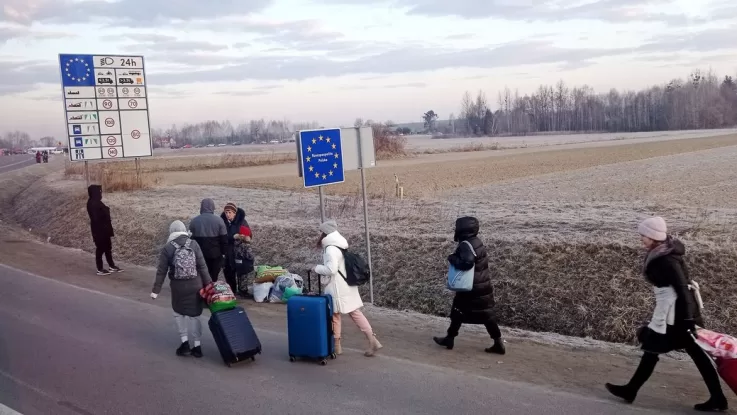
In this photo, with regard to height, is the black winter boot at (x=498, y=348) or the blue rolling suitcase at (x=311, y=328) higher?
the blue rolling suitcase at (x=311, y=328)

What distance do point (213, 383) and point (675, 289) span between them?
460cm

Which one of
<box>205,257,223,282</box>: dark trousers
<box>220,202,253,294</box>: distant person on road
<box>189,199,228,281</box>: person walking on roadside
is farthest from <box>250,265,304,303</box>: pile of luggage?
<box>189,199,228,281</box>: person walking on roadside

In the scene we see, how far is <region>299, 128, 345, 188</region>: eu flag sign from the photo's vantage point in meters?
11.0

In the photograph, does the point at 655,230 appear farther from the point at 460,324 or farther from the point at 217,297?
the point at 217,297

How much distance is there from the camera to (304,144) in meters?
11.0

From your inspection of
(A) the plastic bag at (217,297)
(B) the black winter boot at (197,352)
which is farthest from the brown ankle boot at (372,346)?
(B) the black winter boot at (197,352)

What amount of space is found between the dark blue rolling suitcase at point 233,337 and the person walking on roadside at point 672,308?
4.22 metres

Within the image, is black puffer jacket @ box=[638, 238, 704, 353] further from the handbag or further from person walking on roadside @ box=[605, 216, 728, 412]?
the handbag

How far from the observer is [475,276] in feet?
26.2

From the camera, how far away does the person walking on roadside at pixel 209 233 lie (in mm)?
10766

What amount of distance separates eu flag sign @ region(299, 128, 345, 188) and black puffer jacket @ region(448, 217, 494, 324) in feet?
11.9

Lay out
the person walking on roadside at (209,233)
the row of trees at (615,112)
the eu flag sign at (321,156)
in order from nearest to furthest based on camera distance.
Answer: the person walking on roadside at (209,233), the eu flag sign at (321,156), the row of trees at (615,112)

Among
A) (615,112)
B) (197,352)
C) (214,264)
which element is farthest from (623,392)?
(615,112)

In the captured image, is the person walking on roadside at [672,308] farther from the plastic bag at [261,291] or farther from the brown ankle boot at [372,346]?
the plastic bag at [261,291]
